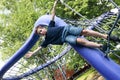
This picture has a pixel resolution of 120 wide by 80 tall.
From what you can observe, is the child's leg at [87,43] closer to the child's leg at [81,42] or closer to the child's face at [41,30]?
the child's leg at [81,42]

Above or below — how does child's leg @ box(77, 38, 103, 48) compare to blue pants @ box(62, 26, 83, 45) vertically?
below

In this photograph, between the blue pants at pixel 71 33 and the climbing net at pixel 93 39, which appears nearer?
the blue pants at pixel 71 33

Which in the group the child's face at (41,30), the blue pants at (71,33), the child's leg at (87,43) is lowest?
the child's leg at (87,43)

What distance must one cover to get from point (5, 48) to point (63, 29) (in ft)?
42.1

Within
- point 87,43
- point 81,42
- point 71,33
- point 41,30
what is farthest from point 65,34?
point 41,30

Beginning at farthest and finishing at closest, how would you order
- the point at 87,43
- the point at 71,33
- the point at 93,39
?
the point at 93,39, the point at 71,33, the point at 87,43

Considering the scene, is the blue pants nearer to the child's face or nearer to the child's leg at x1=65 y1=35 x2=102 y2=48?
the child's leg at x1=65 y1=35 x2=102 y2=48

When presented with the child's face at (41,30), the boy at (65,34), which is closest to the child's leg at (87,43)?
the boy at (65,34)

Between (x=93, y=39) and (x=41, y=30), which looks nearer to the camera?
(x=41, y=30)

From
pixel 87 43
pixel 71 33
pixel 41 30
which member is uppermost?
pixel 41 30

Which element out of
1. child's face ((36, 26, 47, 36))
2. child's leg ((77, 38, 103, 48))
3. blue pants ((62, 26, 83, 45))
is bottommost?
child's leg ((77, 38, 103, 48))

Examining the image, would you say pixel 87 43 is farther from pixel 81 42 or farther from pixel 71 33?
pixel 71 33

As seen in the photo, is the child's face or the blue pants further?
the child's face

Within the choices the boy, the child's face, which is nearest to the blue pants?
the boy
